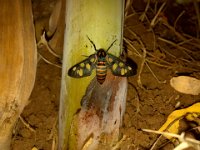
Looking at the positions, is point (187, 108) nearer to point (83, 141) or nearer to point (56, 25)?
point (83, 141)

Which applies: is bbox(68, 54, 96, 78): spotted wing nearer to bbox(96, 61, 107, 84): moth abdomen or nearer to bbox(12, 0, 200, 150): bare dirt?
bbox(96, 61, 107, 84): moth abdomen

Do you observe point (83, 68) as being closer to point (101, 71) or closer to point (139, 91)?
point (101, 71)

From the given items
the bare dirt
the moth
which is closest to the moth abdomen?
the moth

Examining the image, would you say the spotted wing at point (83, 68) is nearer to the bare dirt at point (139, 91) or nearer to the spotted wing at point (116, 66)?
the spotted wing at point (116, 66)

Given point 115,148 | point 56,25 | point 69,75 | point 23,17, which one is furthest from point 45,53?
point 115,148

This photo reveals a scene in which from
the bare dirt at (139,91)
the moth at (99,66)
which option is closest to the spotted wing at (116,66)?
the moth at (99,66)

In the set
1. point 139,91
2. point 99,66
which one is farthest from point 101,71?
point 139,91
